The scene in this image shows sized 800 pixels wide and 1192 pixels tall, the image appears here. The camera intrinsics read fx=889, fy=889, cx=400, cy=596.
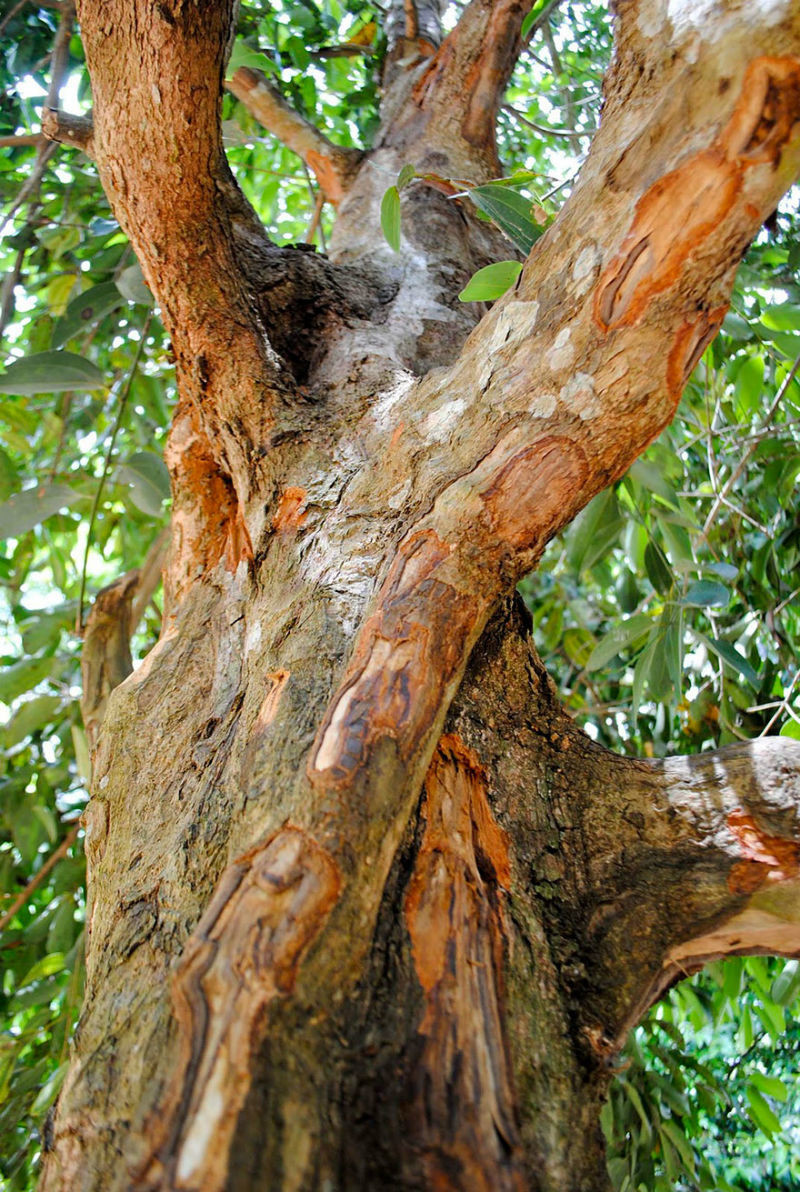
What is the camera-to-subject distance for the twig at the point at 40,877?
5.96 feet

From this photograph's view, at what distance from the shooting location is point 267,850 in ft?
2.06

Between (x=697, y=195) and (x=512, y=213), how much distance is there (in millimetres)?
357

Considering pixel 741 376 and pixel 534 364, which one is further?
pixel 741 376

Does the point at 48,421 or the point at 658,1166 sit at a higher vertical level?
the point at 48,421

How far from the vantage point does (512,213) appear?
40.5 inches

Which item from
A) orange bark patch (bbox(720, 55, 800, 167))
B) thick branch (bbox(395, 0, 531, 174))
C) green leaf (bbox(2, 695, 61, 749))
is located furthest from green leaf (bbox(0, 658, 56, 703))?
orange bark patch (bbox(720, 55, 800, 167))

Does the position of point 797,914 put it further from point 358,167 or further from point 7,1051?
point 358,167

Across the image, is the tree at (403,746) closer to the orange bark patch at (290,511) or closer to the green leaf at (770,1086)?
the orange bark patch at (290,511)

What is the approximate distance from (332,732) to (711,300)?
49 cm

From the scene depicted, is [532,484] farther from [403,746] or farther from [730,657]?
[730,657]

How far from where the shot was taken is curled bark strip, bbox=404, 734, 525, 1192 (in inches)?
21.7

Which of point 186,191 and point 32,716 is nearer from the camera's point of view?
point 186,191

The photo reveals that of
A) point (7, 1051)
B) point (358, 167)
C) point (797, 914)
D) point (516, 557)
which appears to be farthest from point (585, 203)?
point (7, 1051)

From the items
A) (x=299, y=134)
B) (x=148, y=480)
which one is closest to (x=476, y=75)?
(x=299, y=134)
